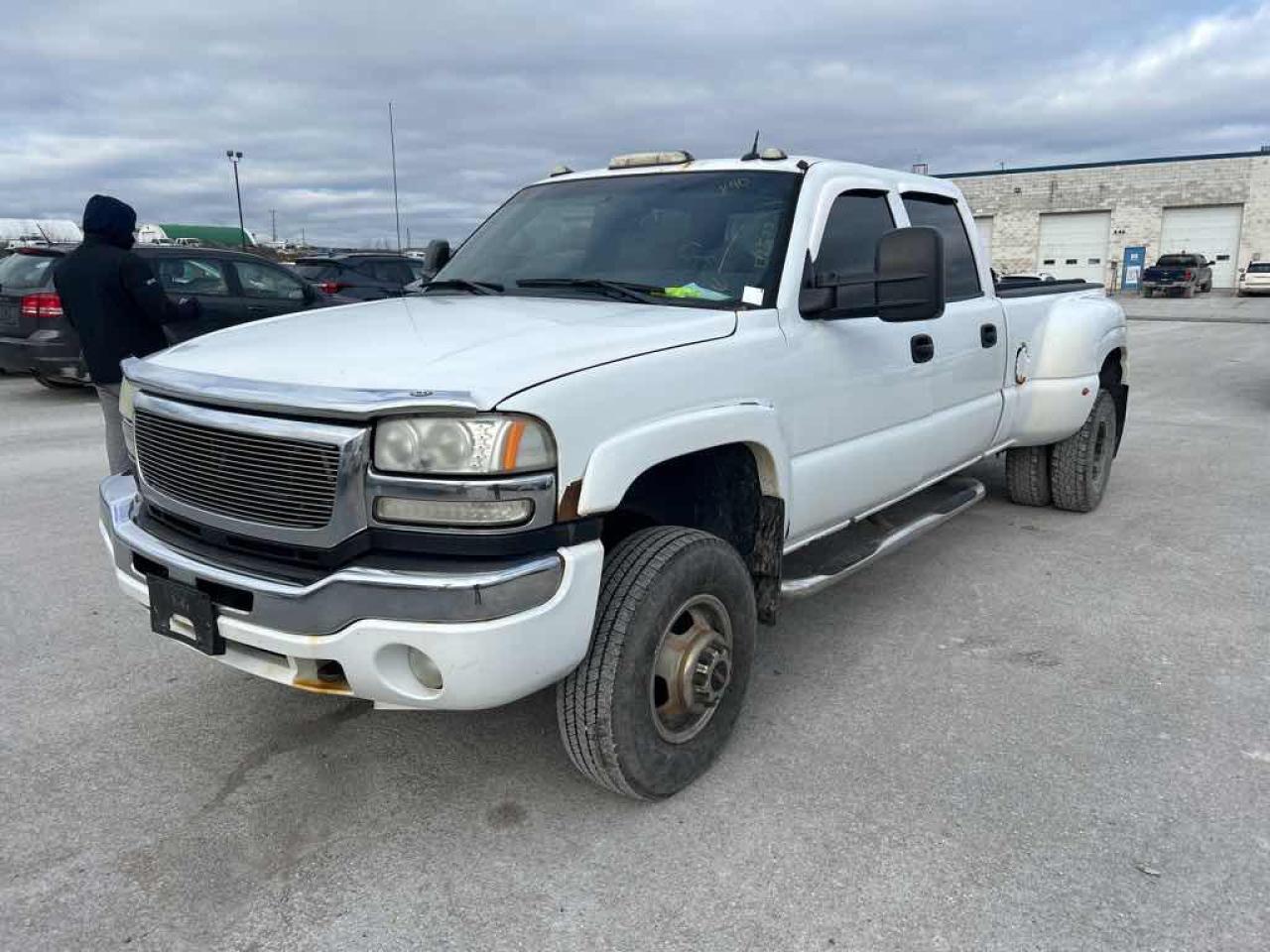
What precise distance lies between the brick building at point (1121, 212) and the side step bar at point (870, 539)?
46.9 m

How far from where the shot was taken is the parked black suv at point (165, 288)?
10234 mm

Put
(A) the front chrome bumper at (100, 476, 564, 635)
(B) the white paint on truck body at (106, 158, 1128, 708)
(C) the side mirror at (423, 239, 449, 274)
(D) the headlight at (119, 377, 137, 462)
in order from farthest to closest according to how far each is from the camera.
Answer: (C) the side mirror at (423, 239, 449, 274) < (D) the headlight at (119, 377, 137, 462) < (B) the white paint on truck body at (106, 158, 1128, 708) < (A) the front chrome bumper at (100, 476, 564, 635)

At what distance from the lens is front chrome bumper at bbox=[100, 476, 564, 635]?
2.24 metres

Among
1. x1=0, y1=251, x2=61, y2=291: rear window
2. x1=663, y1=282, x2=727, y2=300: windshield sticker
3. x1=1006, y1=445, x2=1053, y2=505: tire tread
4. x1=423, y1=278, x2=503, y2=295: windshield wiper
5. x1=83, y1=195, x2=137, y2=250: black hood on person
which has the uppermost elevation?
x1=83, y1=195, x2=137, y2=250: black hood on person

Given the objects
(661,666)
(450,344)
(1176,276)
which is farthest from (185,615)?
(1176,276)

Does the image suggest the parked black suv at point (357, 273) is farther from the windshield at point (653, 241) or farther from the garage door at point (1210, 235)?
the garage door at point (1210, 235)

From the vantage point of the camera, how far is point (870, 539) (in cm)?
402

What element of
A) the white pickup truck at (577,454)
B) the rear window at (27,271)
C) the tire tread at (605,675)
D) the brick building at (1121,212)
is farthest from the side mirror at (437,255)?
the brick building at (1121,212)

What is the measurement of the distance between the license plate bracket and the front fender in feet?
3.38

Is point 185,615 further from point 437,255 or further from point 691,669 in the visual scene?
point 437,255

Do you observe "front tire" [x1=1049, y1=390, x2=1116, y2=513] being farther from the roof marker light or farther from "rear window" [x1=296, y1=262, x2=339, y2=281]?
A: "rear window" [x1=296, y1=262, x2=339, y2=281]

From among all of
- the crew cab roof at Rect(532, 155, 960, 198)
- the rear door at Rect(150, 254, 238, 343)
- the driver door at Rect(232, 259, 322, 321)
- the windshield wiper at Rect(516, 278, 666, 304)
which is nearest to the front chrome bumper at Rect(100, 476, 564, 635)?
the windshield wiper at Rect(516, 278, 666, 304)

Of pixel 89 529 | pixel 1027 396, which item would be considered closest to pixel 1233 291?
pixel 1027 396

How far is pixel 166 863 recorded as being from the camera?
258 cm
